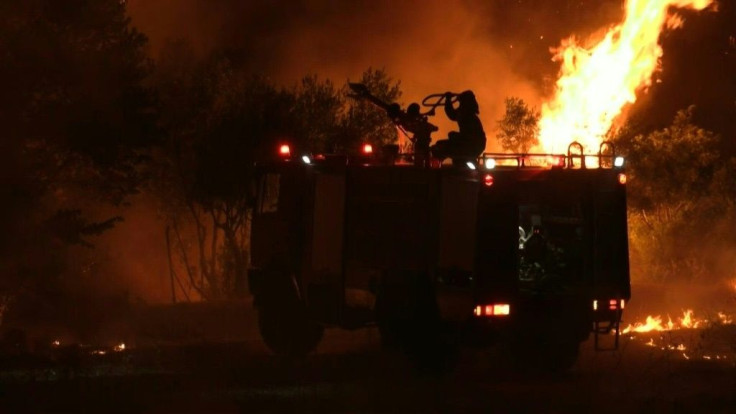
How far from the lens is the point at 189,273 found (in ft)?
102

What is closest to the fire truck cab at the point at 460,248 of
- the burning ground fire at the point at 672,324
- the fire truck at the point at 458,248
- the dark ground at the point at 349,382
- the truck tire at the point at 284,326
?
the fire truck at the point at 458,248

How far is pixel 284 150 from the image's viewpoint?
1505 centimetres

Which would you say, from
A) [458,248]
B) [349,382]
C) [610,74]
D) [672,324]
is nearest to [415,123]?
[458,248]

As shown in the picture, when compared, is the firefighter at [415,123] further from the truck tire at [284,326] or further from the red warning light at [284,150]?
the truck tire at [284,326]

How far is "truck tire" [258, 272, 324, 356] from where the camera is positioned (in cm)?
1523

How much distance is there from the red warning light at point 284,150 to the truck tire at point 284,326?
177 cm

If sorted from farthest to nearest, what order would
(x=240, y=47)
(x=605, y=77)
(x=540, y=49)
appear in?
(x=240, y=47), (x=540, y=49), (x=605, y=77)

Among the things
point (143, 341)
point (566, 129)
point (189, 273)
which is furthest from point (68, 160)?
point (566, 129)

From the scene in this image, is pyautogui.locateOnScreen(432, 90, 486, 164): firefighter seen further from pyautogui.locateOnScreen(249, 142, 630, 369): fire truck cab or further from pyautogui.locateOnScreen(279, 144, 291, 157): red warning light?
pyautogui.locateOnScreen(279, 144, 291, 157): red warning light

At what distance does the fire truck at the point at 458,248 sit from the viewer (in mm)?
12766

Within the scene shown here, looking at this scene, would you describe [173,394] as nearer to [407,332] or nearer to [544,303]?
[407,332]

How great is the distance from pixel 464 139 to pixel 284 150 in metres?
2.71

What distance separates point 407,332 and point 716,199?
2341 cm

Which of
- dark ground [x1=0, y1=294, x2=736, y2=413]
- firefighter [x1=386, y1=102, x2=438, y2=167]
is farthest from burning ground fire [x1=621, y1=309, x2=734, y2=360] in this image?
firefighter [x1=386, y1=102, x2=438, y2=167]
